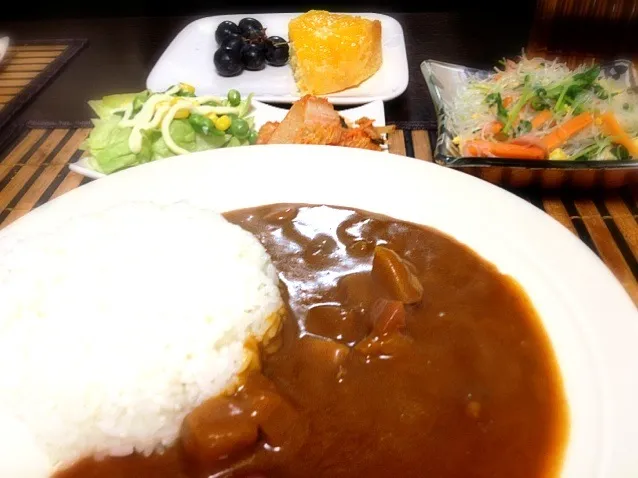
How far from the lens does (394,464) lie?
144 centimetres

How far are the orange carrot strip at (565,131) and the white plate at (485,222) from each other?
89cm

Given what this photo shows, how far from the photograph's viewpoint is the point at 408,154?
296 cm

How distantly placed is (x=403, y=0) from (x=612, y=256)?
3.66m

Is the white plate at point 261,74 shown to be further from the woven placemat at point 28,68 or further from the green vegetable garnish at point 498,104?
the woven placemat at point 28,68

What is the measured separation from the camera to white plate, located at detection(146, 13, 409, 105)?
354 cm

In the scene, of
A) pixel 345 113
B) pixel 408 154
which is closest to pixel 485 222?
pixel 408 154

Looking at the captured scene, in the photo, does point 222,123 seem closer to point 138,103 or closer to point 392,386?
point 138,103

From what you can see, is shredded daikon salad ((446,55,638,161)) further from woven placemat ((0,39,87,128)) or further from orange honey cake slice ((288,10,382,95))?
woven placemat ((0,39,87,128))

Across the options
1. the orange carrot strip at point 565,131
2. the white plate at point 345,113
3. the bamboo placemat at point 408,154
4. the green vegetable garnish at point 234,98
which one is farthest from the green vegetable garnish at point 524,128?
the green vegetable garnish at point 234,98

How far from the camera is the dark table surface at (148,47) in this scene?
11.9 feet

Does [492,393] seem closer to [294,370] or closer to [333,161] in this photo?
[294,370]

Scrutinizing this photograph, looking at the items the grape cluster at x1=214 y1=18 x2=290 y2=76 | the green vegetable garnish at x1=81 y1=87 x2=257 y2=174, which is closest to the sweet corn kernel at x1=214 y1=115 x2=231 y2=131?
the green vegetable garnish at x1=81 y1=87 x2=257 y2=174

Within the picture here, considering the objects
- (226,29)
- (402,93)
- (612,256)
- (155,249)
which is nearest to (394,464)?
(155,249)

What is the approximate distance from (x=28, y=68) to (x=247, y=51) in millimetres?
1438
